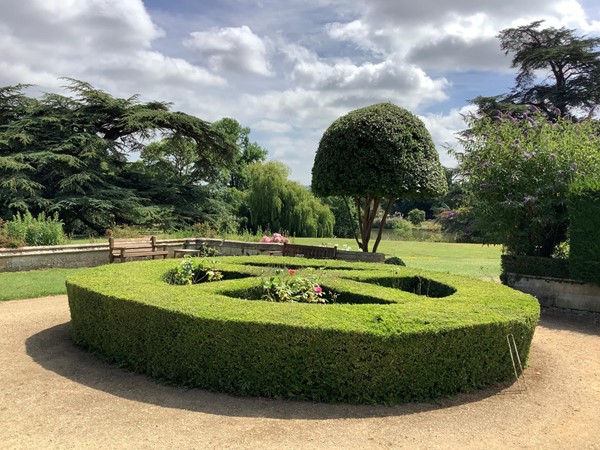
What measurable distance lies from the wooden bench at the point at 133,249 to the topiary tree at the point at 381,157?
5028 mm

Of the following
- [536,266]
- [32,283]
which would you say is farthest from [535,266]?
[32,283]

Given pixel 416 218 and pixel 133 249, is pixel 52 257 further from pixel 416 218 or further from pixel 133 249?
pixel 416 218

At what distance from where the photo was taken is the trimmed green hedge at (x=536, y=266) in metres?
9.11

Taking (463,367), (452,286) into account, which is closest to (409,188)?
(452,286)

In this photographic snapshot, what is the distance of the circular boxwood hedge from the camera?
4207 mm

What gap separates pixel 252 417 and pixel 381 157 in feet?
28.4

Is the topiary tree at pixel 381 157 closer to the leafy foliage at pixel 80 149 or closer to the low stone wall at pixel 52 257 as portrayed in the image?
the low stone wall at pixel 52 257

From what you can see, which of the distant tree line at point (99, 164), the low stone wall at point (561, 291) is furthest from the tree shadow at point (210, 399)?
the distant tree line at point (99, 164)

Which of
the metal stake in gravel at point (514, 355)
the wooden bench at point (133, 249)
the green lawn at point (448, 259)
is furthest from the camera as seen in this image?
the green lawn at point (448, 259)

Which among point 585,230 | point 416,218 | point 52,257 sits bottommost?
point 52,257

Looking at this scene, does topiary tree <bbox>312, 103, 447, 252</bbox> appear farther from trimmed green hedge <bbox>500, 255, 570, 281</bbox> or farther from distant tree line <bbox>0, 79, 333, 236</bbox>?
distant tree line <bbox>0, 79, 333, 236</bbox>

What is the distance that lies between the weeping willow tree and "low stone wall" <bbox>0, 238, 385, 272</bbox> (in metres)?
16.0

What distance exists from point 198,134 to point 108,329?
2057 cm

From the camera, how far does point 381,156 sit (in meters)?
11.6
